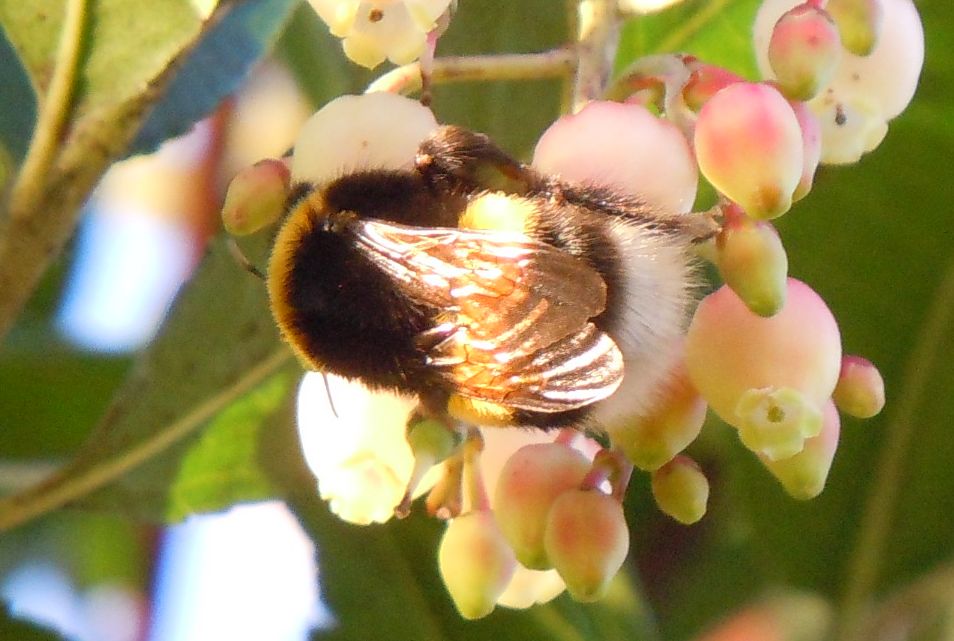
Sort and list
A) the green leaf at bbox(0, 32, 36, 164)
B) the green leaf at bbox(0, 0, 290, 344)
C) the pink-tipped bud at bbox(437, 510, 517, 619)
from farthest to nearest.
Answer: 1. the green leaf at bbox(0, 32, 36, 164)
2. the green leaf at bbox(0, 0, 290, 344)
3. the pink-tipped bud at bbox(437, 510, 517, 619)

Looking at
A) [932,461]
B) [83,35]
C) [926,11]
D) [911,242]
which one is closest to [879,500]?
[932,461]

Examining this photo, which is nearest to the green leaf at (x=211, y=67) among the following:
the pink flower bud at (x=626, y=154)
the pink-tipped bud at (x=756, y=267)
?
the pink flower bud at (x=626, y=154)

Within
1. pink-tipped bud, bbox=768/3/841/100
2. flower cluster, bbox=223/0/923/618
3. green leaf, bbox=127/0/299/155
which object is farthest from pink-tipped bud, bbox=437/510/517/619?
green leaf, bbox=127/0/299/155

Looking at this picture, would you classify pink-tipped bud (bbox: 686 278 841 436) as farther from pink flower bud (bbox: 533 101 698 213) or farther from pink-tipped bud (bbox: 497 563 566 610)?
pink-tipped bud (bbox: 497 563 566 610)

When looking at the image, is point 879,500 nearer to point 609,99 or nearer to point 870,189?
point 870,189

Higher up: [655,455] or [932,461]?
[655,455]

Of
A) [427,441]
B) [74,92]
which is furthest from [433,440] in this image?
[74,92]

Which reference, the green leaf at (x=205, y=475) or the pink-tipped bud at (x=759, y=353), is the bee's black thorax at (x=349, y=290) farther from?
the green leaf at (x=205, y=475)

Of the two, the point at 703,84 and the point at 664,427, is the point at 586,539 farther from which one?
the point at 703,84
